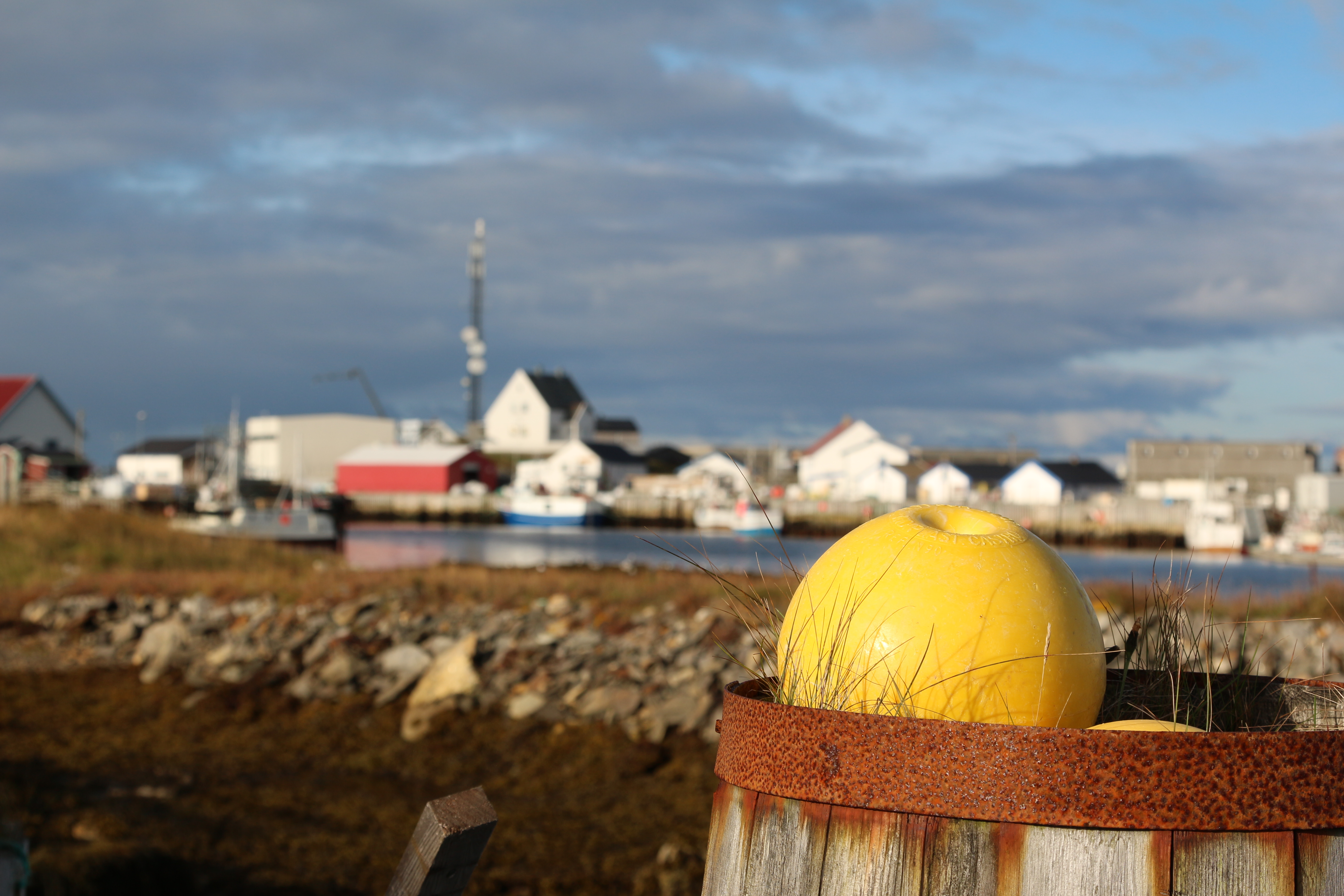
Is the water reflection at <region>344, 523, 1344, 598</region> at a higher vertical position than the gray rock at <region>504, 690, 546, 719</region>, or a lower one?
lower

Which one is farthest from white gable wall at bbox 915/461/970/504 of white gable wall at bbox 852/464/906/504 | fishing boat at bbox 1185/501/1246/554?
fishing boat at bbox 1185/501/1246/554

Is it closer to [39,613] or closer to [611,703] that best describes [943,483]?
[39,613]

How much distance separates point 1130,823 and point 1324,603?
19.9 metres

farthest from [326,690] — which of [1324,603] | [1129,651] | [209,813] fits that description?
[1324,603]

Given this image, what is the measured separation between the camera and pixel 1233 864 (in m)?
1.64

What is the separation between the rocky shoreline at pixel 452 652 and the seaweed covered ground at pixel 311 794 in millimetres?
437

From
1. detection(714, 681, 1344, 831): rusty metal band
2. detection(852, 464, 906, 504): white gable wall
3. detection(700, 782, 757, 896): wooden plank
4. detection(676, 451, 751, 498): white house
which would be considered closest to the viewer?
detection(714, 681, 1344, 831): rusty metal band

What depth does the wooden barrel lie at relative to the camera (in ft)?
5.29

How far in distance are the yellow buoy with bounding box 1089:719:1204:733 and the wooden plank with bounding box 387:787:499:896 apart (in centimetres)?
99

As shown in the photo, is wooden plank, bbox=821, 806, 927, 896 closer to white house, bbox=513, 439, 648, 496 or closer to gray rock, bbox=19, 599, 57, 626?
gray rock, bbox=19, 599, 57, 626

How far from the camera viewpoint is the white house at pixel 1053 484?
91750 millimetres

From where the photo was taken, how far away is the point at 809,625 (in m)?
1.92

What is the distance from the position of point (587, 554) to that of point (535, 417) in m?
54.6

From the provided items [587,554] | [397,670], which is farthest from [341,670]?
[587,554]
